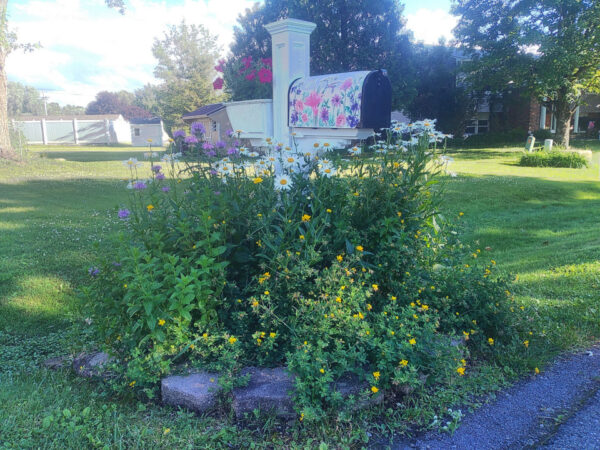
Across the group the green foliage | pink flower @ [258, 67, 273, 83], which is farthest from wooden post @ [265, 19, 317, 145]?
the green foliage

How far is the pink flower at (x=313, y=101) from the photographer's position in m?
4.02

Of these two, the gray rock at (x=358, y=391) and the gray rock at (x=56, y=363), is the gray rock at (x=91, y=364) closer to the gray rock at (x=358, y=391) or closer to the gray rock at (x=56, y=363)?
the gray rock at (x=56, y=363)

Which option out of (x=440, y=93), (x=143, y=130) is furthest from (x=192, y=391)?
(x=143, y=130)

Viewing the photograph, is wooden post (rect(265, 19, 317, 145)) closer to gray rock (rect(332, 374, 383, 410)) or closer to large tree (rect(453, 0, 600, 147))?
gray rock (rect(332, 374, 383, 410))

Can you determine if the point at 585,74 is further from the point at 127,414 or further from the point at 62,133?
the point at 62,133

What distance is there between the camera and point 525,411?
238 cm

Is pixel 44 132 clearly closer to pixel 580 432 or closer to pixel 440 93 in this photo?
pixel 440 93

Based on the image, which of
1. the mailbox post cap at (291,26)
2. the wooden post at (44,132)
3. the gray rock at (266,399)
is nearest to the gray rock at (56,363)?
the gray rock at (266,399)

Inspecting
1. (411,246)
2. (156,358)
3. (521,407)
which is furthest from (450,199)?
(156,358)

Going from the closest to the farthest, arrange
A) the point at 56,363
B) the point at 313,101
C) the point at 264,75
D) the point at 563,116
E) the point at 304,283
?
the point at 304,283 < the point at 56,363 < the point at 313,101 < the point at 264,75 < the point at 563,116

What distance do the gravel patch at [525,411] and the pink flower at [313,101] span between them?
8.89ft

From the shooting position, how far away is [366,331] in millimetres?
2496

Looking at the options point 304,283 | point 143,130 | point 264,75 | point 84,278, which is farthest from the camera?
point 143,130

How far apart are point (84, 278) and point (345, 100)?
3.16 metres
